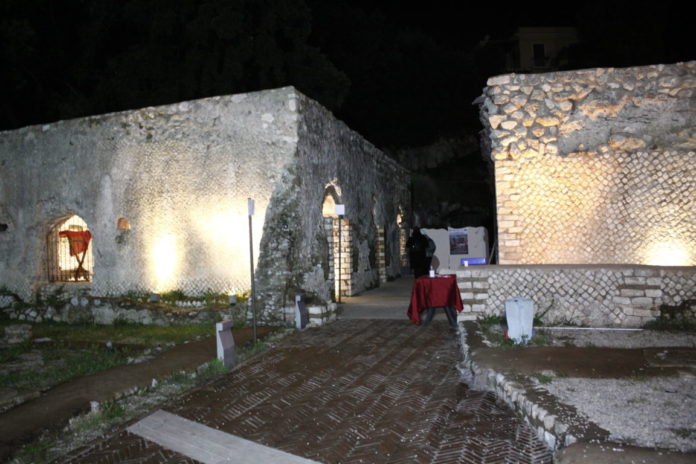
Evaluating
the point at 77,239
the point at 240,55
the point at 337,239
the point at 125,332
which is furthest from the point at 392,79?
the point at 125,332

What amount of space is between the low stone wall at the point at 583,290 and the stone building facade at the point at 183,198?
12.0ft

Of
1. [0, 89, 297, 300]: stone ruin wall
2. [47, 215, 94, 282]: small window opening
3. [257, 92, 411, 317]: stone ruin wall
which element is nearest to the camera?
[257, 92, 411, 317]: stone ruin wall

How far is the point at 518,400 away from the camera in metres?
4.69

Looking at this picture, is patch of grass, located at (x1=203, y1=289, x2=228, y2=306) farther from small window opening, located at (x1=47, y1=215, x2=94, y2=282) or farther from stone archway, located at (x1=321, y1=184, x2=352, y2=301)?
small window opening, located at (x1=47, y1=215, x2=94, y2=282)

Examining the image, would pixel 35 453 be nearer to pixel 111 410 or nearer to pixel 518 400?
pixel 111 410

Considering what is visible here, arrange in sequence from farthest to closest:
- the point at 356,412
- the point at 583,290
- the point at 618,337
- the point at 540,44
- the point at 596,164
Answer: the point at 540,44 < the point at 596,164 < the point at 583,290 < the point at 618,337 < the point at 356,412

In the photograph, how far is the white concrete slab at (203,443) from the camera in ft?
13.4

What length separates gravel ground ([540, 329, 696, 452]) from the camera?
12.2 ft

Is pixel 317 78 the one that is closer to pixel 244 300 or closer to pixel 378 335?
pixel 244 300

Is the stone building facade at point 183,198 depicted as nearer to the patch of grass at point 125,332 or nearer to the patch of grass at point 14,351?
the patch of grass at point 125,332

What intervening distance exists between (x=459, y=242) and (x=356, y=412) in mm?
14492

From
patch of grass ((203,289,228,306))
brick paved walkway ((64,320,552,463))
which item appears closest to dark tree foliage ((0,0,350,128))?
patch of grass ((203,289,228,306))

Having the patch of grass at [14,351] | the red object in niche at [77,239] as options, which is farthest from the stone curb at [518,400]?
the red object in niche at [77,239]

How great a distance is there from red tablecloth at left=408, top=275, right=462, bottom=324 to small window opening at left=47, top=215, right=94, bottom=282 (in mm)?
9394
